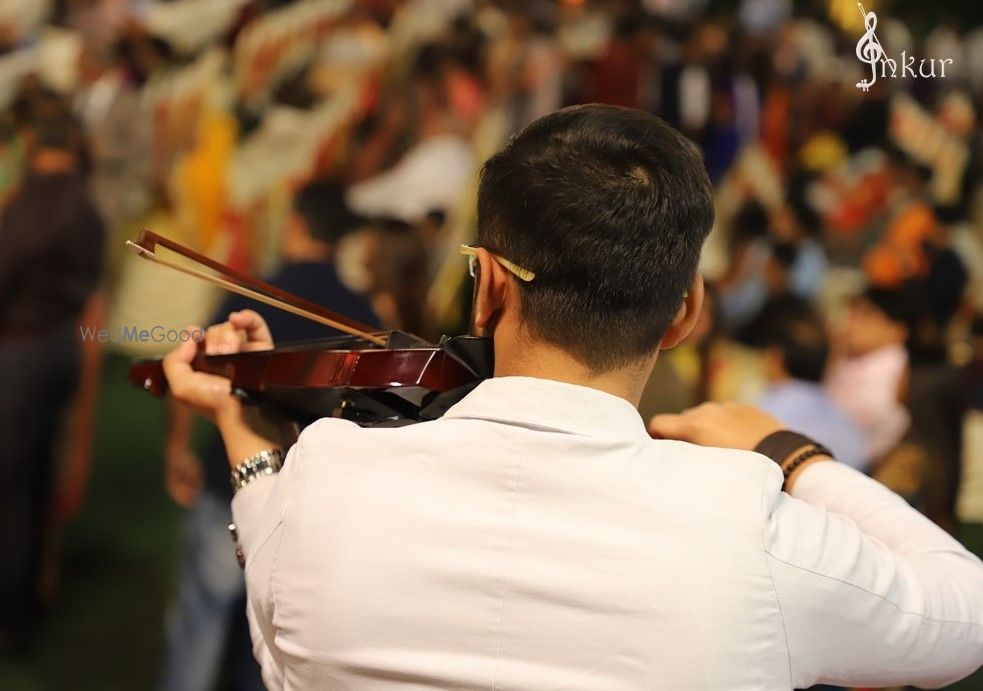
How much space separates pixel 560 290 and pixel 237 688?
1.78 meters

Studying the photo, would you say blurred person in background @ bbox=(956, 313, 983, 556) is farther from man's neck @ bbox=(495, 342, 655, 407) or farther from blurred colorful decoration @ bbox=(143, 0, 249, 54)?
blurred colorful decoration @ bbox=(143, 0, 249, 54)

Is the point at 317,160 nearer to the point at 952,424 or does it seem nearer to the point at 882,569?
the point at 952,424

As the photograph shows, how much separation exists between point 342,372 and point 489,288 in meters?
0.27

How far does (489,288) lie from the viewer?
937mm

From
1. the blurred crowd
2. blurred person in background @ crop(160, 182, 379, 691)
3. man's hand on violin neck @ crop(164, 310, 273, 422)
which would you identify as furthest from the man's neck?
the blurred crowd

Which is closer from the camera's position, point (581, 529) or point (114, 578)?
point (581, 529)

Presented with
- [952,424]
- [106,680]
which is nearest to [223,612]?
[106,680]

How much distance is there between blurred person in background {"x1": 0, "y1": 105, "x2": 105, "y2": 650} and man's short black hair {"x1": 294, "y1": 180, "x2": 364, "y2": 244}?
79 cm

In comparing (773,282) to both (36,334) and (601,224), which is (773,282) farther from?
(601,224)

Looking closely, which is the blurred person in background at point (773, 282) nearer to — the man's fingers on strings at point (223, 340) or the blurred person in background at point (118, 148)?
the blurred person in background at point (118, 148)

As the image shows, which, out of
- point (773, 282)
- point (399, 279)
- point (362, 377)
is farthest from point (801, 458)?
point (773, 282)

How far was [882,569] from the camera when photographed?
87 cm

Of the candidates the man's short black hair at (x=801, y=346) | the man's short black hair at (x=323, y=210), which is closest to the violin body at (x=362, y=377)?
the man's short black hair at (x=323, y=210)

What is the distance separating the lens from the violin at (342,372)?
1091mm
